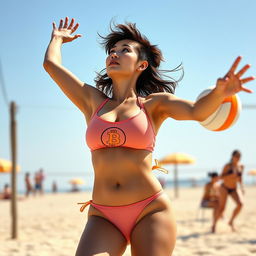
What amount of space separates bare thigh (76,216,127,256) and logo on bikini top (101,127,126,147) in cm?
47

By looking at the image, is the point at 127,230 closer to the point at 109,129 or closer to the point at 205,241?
the point at 109,129

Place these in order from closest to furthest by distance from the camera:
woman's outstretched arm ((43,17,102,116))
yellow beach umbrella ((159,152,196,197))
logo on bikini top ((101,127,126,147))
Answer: logo on bikini top ((101,127,126,147)), woman's outstretched arm ((43,17,102,116)), yellow beach umbrella ((159,152,196,197))

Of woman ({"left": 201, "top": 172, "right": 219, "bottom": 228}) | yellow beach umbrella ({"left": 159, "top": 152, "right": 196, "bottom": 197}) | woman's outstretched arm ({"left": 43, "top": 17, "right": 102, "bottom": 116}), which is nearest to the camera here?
woman's outstretched arm ({"left": 43, "top": 17, "right": 102, "bottom": 116})

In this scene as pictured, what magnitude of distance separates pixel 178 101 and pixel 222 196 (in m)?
6.64

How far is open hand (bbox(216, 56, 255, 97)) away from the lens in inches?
94.5

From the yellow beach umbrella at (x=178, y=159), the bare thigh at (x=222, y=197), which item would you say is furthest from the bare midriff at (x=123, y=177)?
the yellow beach umbrella at (x=178, y=159)

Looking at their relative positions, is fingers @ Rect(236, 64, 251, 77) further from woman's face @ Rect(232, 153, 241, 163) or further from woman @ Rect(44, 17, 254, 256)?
woman's face @ Rect(232, 153, 241, 163)

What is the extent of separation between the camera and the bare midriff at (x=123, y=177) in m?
2.57

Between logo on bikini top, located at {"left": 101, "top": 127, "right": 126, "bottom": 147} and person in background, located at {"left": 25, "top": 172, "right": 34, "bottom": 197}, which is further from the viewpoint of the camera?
person in background, located at {"left": 25, "top": 172, "right": 34, "bottom": 197}

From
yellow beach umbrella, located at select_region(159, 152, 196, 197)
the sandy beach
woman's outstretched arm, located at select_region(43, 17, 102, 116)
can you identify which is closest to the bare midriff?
woman's outstretched arm, located at select_region(43, 17, 102, 116)

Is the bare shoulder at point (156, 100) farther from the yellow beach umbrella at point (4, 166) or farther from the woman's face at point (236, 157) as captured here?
the yellow beach umbrella at point (4, 166)

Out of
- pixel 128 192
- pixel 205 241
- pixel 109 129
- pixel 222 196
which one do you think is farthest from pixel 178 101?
pixel 222 196

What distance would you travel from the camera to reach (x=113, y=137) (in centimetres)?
257

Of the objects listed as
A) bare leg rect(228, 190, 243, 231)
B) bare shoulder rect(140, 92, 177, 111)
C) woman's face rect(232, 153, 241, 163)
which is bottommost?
bare leg rect(228, 190, 243, 231)
